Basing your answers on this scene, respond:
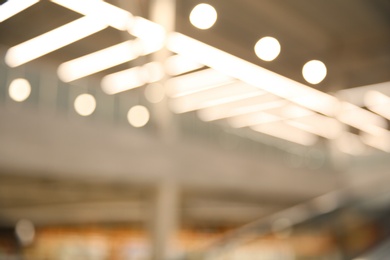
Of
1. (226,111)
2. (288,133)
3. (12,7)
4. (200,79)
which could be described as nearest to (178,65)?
(200,79)

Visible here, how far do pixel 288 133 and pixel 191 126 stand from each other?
5085 mm

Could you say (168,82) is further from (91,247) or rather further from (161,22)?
(91,247)

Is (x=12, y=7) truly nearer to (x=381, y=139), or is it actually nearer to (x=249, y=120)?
(x=381, y=139)

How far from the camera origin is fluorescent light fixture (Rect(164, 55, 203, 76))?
6.27 meters

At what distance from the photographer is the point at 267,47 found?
423cm

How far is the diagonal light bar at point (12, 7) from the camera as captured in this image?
2803 mm

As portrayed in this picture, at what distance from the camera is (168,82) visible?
8516mm

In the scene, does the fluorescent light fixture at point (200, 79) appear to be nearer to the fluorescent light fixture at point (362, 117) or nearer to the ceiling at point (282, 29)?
the fluorescent light fixture at point (362, 117)

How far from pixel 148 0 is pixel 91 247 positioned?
1584 centimetres

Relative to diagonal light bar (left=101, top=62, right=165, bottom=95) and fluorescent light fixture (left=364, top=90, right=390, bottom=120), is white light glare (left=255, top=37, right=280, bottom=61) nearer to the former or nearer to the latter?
fluorescent light fixture (left=364, top=90, right=390, bottom=120)

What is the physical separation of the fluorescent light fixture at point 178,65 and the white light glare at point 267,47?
1803 mm

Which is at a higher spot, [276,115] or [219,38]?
[276,115]

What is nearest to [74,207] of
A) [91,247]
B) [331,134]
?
Answer: [91,247]

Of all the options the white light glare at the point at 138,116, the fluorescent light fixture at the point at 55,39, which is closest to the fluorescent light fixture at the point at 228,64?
the fluorescent light fixture at the point at 55,39
